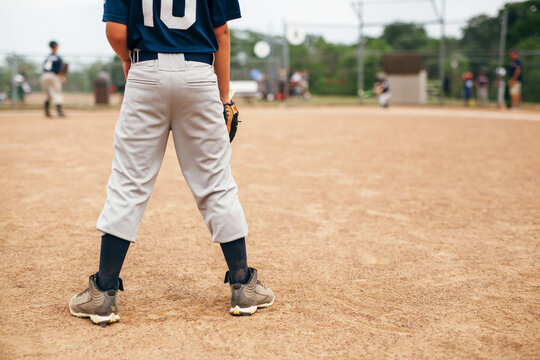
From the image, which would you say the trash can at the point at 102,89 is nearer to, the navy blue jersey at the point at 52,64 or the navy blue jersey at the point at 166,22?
the navy blue jersey at the point at 52,64

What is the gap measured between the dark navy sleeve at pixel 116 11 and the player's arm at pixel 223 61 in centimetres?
43

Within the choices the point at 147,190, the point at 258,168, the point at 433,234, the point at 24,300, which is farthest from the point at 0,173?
the point at 433,234

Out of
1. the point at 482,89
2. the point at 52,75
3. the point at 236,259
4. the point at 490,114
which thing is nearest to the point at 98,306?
the point at 236,259

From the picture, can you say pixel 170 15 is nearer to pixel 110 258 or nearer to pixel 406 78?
pixel 110 258

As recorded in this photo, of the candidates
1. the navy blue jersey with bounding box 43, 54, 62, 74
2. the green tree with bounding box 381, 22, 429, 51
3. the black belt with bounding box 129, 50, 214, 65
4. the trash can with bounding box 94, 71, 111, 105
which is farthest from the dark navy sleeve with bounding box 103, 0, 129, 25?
the green tree with bounding box 381, 22, 429, 51

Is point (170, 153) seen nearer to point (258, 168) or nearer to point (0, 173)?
point (258, 168)

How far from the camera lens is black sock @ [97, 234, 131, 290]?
2.37 metres

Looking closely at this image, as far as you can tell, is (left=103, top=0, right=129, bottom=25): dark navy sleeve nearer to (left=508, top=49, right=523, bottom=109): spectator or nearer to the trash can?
(left=508, top=49, right=523, bottom=109): spectator

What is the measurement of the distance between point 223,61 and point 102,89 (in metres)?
18.2

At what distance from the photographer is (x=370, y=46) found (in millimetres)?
28000

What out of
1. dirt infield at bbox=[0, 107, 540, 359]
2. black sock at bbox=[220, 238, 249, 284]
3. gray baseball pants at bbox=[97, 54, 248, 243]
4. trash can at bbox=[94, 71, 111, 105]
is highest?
trash can at bbox=[94, 71, 111, 105]

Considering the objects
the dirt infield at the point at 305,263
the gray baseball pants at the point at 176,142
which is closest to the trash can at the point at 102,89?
the dirt infield at the point at 305,263

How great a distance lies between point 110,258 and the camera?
238 cm

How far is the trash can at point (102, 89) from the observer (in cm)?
1936
